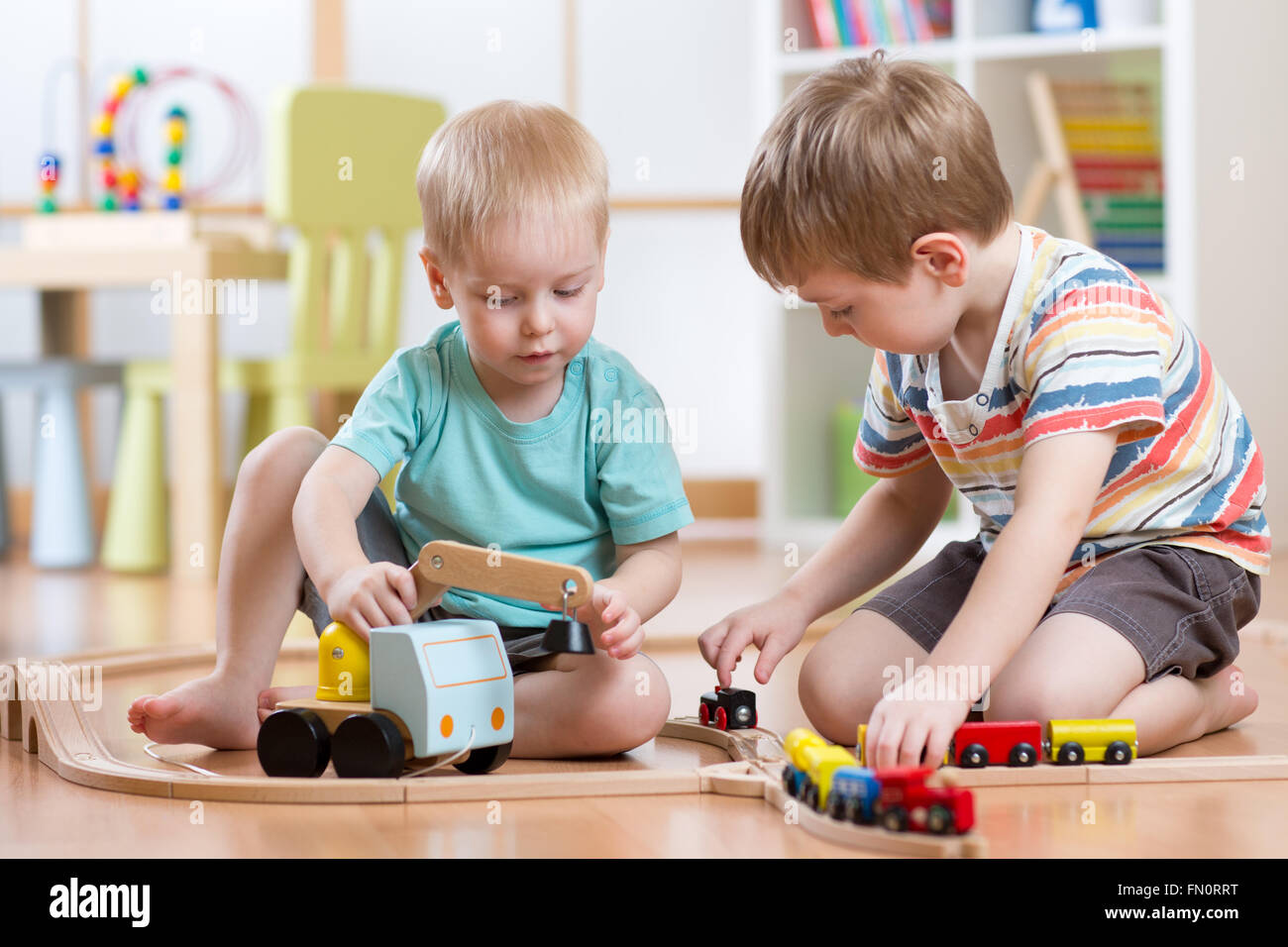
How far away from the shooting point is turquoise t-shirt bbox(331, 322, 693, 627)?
1.07 meters

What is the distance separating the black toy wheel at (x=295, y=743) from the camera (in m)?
0.92

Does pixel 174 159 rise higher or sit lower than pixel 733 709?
higher

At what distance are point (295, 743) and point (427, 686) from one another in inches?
4.3

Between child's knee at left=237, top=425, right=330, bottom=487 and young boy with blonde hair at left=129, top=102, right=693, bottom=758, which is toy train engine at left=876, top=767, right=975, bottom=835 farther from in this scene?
child's knee at left=237, top=425, right=330, bottom=487

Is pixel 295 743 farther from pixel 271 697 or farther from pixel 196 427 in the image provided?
pixel 196 427

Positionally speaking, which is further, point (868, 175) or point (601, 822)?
point (868, 175)

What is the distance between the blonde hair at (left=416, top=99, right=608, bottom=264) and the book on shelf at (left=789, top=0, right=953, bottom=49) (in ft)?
5.62

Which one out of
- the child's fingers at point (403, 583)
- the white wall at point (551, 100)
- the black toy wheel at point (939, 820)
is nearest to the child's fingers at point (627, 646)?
the child's fingers at point (403, 583)

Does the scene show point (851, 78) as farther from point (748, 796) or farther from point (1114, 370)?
point (748, 796)

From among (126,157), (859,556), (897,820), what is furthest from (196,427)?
(897,820)

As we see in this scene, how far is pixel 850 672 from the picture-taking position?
1.09m

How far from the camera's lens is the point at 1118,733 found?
945 millimetres

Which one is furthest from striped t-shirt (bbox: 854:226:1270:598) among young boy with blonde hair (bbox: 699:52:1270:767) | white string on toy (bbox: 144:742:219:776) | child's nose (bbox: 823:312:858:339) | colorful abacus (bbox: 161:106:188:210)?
colorful abacus (bbox: 161:106:188:210)
